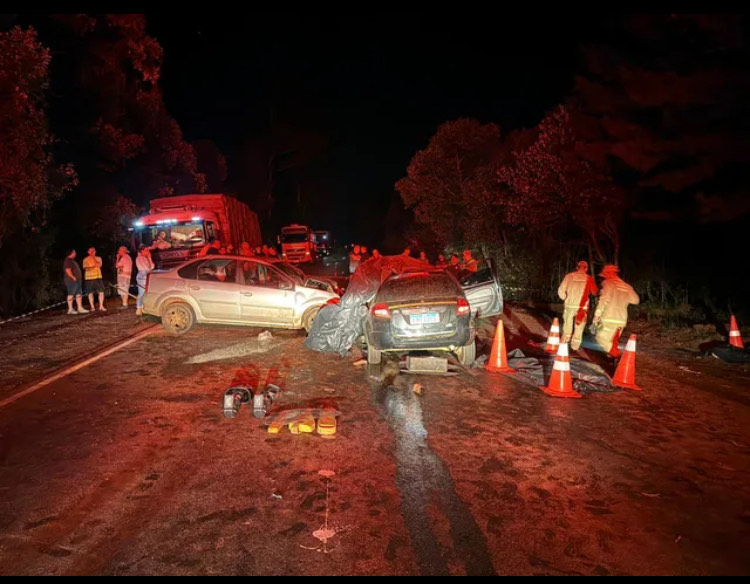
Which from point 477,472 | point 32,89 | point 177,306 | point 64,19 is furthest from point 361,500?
point 64,19

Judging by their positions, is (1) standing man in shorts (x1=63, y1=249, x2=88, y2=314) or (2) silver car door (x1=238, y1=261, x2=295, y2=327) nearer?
(2) silver car door (x1=238, y1=261, x2=295, y2=327)

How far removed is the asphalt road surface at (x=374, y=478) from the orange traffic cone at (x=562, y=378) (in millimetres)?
251

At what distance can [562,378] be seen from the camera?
756 cm

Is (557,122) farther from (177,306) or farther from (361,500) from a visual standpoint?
(361,500)

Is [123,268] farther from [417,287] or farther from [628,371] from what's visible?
[628,371]

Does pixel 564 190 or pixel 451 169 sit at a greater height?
pixel 451 169

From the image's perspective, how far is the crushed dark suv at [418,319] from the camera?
848 centimetres

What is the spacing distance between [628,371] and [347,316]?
4.49 meters

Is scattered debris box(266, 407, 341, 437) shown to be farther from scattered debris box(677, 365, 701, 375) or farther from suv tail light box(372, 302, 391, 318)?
scattered debris box(677, 365, 701, 375)

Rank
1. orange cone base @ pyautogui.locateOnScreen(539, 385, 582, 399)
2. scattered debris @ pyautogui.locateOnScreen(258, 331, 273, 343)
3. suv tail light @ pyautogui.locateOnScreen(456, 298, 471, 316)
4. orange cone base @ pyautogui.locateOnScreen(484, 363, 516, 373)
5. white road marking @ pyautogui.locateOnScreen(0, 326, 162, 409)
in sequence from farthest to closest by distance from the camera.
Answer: scattered debris @ pyautogui.locateOnScreen(258, 331, 273, 343), orange cone base @ pyautogui.locateOnScreen(484, 363, 516, 373), suv tail light @ pyautogui.locateOnScreen(456, 298, 471, 316), orange cone base @ pyautogui.locateOnScreen(539, 385, 582, 399), white road marking @ pyautogui.locateOnScreen(0, 326, 162, 409)

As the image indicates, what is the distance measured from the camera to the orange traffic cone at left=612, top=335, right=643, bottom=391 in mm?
7965

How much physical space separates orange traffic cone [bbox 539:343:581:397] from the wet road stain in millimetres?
2064

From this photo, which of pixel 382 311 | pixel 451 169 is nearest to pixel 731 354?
pixel 382 311

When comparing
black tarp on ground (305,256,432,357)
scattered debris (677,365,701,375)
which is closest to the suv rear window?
black tarp on ground (305,256,432,357)
